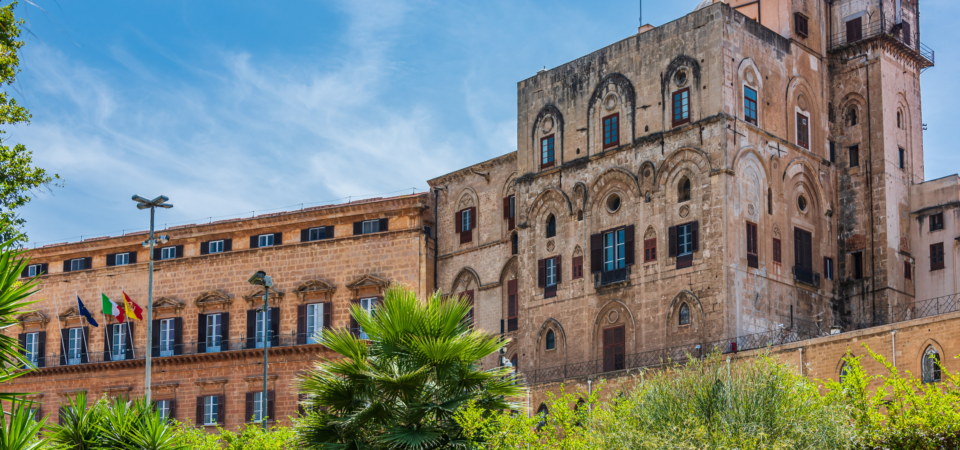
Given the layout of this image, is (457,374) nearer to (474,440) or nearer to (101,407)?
(474,440)

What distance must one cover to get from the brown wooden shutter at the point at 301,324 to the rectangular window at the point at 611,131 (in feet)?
54.2

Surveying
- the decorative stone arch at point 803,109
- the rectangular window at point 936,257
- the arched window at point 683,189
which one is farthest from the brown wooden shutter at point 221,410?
the rectangular window at point 936,257

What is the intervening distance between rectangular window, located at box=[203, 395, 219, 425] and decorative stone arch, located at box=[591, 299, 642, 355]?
19.4 m

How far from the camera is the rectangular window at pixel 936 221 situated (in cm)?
4266

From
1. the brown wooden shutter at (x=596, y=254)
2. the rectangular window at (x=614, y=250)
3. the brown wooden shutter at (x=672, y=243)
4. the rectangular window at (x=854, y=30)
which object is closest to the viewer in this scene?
the brown wooden shutter at (x=672, y=243)

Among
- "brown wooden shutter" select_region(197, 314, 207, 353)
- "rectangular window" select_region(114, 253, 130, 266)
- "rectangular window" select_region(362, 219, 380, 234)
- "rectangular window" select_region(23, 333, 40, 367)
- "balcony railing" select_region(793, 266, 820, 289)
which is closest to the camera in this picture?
"balcony railing" select_region(793, 266, 820, 289)

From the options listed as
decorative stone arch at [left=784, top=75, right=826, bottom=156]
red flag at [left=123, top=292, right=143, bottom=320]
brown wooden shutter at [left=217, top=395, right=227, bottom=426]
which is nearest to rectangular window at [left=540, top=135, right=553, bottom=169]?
decorative stone arch at [left=784, top=75, right=826, bottom=156]

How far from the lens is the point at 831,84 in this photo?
45.0m

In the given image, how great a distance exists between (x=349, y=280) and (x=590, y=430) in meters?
29.6

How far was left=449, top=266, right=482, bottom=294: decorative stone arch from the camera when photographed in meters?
49.9

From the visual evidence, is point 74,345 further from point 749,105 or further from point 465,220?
point 749,105

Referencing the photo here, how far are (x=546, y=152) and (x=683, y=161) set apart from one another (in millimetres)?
7038

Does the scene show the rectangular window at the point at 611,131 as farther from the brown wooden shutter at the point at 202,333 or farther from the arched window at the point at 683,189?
the brown wooden shutter at the point at 202,333

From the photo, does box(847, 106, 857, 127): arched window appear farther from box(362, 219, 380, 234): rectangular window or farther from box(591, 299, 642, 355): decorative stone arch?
box(362, 219, 380, 234): rectangular window
